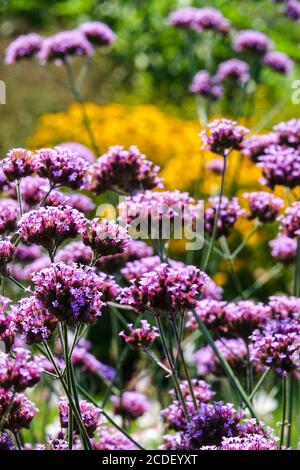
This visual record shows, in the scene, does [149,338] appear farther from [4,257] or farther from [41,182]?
[41,182]

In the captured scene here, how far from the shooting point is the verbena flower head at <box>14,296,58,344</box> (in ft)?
4.67

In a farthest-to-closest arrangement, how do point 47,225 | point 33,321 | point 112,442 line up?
point 112,442 → point 47,225 → point 33,321

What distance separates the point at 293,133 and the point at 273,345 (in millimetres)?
857

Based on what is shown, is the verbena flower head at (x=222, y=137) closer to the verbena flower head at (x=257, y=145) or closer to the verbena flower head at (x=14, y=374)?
the verbena flower head at (x=257, y=145)

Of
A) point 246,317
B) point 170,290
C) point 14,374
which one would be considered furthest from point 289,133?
point 14,374

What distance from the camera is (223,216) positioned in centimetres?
224

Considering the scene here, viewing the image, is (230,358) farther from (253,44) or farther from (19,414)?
(253,44)

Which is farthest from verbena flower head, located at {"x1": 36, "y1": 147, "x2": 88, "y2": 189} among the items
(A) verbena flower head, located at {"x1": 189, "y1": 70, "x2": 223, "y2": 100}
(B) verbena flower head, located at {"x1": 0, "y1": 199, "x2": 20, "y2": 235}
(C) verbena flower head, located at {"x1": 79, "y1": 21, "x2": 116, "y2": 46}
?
(A) verbena flower head, located at {"x1": 189, "y1": 70, "x2": 223, "y2": 100}

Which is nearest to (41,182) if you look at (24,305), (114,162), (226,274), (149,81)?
(114,162)

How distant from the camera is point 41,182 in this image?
224 centimetres

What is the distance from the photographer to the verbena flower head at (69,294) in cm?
138

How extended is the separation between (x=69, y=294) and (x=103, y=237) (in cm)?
22

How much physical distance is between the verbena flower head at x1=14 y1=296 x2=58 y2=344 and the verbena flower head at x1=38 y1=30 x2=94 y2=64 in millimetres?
1743

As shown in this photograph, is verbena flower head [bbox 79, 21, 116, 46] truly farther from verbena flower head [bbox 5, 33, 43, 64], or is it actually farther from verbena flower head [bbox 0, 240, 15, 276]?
verbena flower head [bbox 0, 240, 15, 276]
